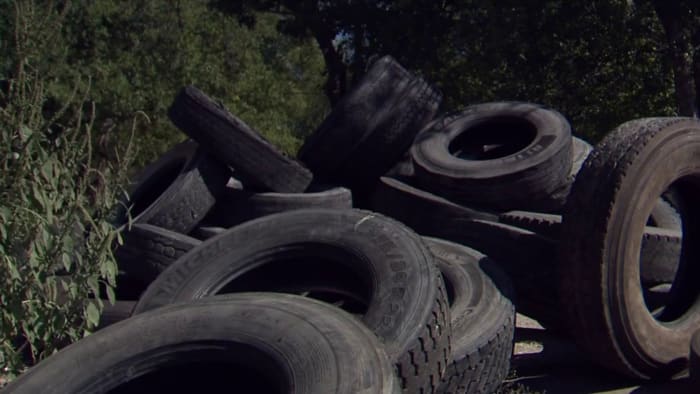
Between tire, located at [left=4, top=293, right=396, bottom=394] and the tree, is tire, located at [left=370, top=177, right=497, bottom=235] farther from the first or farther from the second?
the tree

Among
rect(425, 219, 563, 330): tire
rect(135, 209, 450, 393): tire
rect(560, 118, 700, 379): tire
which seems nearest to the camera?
rect(135, 209, 450, 393): tire

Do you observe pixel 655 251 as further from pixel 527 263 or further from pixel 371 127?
pixel 371 127

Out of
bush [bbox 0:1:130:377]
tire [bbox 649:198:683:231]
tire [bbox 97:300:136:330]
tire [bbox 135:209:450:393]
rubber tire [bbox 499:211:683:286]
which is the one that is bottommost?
tire [bbox 649:198:683:231]

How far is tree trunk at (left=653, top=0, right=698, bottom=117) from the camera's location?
15828 mm

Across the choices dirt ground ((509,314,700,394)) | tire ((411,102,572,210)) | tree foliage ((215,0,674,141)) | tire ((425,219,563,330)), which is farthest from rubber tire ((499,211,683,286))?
tree foliage ((215,0,674,141))

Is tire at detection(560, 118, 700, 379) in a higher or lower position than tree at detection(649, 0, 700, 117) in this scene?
higher

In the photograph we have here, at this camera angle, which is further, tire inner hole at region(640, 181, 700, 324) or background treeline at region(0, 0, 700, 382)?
tire inner hole at region(640, 181, 700, 324)

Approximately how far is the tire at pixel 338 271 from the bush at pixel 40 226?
3.19 feet

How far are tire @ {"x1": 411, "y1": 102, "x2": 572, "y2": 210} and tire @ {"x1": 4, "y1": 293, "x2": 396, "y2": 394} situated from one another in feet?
12.5

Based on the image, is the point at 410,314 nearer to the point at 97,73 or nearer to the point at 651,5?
the point at 651,5

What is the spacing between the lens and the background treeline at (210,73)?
14.2 feet

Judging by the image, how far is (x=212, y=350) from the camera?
3.94m

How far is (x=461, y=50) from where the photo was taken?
19.0 metres

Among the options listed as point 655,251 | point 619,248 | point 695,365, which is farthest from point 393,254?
point 655,251
